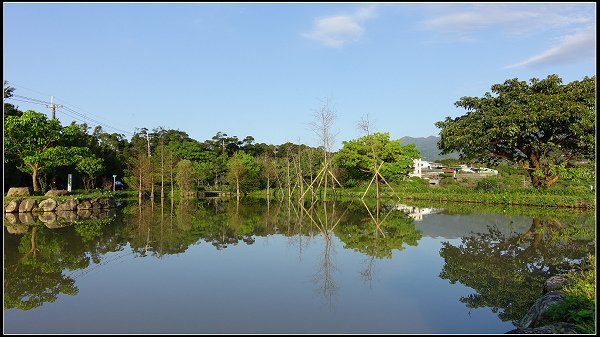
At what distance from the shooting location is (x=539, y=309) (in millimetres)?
3922

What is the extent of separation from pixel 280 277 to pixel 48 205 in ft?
44.1

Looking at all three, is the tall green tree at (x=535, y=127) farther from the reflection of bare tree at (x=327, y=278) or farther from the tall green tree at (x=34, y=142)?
the tall green tree at (x=34, y=142)

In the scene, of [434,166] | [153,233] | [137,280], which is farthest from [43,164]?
[434,166]

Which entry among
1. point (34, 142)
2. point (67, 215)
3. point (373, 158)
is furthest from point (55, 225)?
point (373, 158)

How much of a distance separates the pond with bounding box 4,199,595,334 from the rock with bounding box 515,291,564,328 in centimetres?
17

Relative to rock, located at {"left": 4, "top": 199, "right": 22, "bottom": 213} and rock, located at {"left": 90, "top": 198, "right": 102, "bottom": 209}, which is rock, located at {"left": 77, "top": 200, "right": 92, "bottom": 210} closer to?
rock, located at {"left": 90, "top": 198, "right": 102, "bottom": 209}

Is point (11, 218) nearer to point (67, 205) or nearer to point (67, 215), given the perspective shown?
point (67, 215)

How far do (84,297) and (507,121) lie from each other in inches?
625

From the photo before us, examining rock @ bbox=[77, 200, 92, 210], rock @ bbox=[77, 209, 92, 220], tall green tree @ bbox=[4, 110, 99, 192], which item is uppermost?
tall green tree @ bbox=[4, 110, 99, 192]

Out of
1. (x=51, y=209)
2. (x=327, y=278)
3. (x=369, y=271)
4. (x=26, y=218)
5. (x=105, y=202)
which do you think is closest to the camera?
(x=327, y=278)

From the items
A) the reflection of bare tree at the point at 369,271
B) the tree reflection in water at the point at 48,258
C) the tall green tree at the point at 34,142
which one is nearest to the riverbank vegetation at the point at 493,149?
the tall green tree at the point at 34,142

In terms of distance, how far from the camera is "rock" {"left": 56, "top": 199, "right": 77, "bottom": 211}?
16.2m

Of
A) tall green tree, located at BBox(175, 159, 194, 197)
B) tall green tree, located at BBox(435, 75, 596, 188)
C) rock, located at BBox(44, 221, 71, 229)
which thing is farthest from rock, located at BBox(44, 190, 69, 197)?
tall green tree, located at BBox(435, 75, 596, 188)

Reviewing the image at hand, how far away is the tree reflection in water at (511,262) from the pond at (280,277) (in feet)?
0.08
